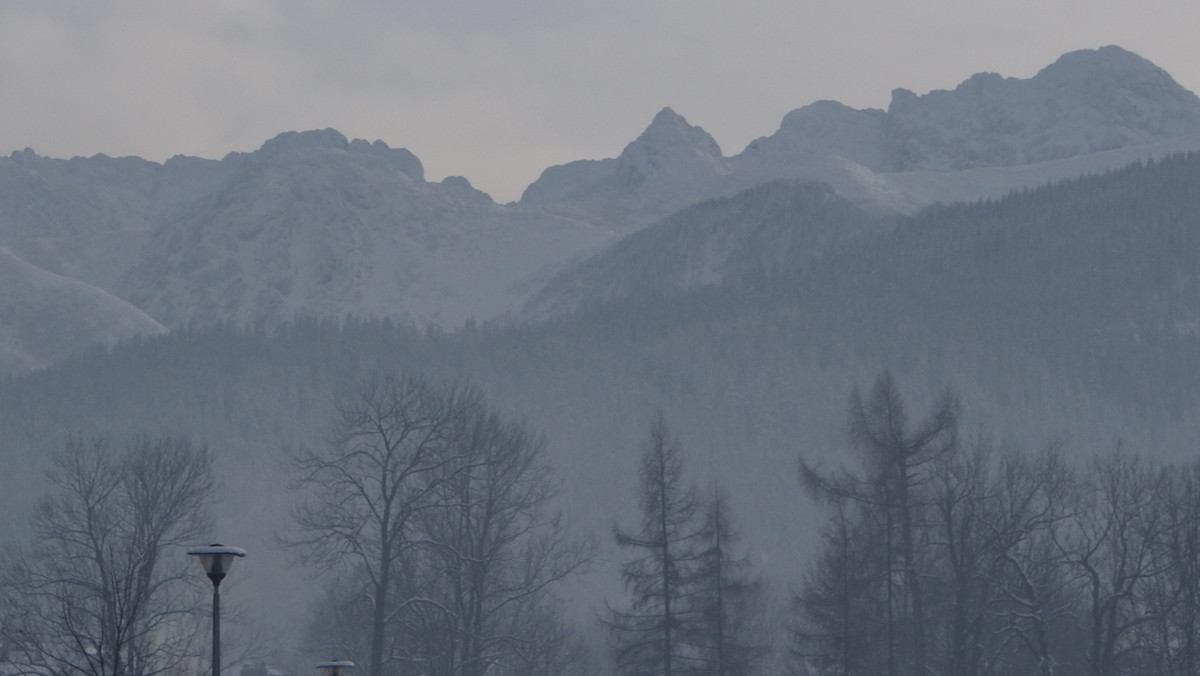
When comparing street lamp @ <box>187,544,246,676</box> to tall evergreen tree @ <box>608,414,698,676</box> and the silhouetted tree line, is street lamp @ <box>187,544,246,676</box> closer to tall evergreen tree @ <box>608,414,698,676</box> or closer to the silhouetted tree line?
tall evergreen tree @ <box>608,414,698,676</box>

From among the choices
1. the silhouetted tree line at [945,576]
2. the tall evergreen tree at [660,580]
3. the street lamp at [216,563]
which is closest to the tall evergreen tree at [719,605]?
the tall evergreen tree at [660,580]

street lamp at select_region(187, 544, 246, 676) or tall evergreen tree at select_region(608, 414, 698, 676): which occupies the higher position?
tall evergreen tree at select_region(608, 414, 698, 676)

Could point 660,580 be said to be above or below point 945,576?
below

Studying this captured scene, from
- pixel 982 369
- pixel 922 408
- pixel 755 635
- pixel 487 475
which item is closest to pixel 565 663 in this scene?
pixel 487 475

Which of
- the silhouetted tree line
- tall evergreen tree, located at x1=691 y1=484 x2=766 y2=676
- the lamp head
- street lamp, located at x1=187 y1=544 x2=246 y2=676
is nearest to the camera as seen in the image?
street lamp, located at x1=187 y1=544 x2=246 y2=676

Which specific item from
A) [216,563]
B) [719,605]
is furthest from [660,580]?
[216,563]

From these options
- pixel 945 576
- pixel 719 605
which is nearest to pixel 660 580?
pixel 719 605

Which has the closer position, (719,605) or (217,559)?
(217,559)

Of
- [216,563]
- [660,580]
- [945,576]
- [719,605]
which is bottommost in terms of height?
[216,563]

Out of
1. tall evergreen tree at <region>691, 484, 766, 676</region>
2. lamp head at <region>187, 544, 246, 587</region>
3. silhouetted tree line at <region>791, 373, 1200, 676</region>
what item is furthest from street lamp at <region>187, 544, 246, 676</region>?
silhouetted tree line at <region>791, 373, 1200, 676</region>

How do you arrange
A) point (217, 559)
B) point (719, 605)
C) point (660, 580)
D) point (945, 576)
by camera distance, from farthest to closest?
point (945, 576)
point (660, 580)
point (719, 605)
point (217, 559)

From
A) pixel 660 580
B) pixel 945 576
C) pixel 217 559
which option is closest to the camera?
pixel 217 559

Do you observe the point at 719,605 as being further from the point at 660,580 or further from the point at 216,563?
the point at 216,563

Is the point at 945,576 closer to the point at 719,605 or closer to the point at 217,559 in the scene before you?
the point at 719,605
